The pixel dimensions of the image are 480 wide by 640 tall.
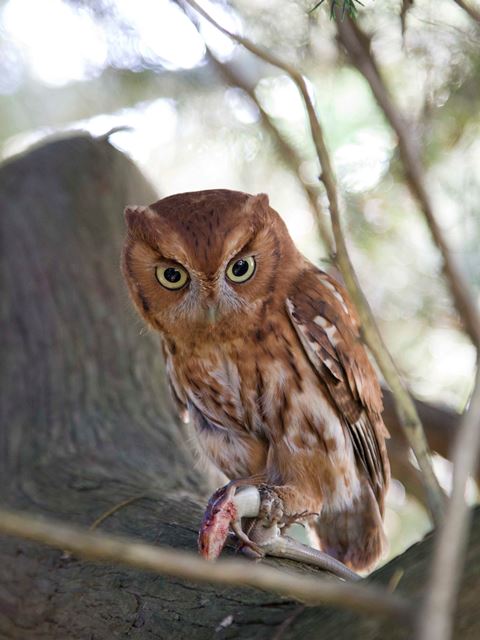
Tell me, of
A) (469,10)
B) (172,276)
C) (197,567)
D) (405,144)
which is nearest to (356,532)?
(172,276)

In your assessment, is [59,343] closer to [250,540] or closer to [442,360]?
[250,540]

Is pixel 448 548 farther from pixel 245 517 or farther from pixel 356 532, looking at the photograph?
pixel 356 532

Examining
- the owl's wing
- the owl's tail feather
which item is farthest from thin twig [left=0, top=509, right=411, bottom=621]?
the owl's tail feather

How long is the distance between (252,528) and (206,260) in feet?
2.17

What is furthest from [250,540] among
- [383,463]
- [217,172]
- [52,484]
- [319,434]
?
[217,172]

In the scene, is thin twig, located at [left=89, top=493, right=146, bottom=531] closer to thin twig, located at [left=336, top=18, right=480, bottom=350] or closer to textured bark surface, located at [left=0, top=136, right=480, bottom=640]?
textured bark surface, located at [left=0, top=136, right=480, bottom=640]

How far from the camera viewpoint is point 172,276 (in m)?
2.25

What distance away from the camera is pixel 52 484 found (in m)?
2.69

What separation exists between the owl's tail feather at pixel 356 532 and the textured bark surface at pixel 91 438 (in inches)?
16.1

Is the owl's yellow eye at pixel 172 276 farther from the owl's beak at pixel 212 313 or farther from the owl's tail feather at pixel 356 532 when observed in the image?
the owl's tail feather at pixel 356 532

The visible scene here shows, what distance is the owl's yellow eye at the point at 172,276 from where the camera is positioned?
7.30 ft

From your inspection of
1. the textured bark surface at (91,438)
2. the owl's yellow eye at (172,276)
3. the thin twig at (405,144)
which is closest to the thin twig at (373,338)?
the textured bark surface at (91,438)

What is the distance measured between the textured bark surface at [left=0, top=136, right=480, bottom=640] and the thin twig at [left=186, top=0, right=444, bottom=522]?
10cm

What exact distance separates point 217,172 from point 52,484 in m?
2.05
